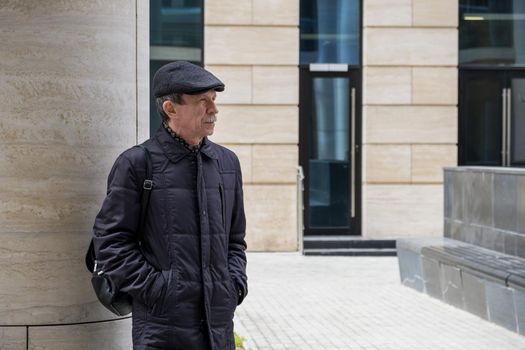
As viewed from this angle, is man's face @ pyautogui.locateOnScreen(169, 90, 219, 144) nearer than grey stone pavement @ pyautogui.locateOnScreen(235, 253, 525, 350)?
Answer: Yes

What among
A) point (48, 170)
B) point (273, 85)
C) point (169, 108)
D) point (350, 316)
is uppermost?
point (273, 85)

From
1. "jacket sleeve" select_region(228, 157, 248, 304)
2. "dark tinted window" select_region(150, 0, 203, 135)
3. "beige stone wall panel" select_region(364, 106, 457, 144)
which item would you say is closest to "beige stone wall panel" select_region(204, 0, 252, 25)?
"dark tinted window" select_region(150, 0, 203, 135)

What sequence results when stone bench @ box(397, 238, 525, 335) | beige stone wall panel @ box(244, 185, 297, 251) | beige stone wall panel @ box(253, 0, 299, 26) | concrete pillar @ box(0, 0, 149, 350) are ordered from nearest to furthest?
concrete pillar @ box(0, 0, 149, 350) → stone bench @ box(397, 238, 525, 335) → beige stone wall panel @ box(244, 185, 297, 251) → beige stone wall panel @ box(253, 0, 299, 26)

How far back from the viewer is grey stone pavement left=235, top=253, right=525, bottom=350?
886cm

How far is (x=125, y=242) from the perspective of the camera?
393 cm

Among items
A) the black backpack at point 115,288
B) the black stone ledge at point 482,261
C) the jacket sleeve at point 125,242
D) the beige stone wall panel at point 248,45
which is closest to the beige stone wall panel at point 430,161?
the beige stone wall panel at point 248,45

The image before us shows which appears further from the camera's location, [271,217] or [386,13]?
[386,13]

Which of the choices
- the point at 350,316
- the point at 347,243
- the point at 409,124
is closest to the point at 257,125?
the point at 347,243

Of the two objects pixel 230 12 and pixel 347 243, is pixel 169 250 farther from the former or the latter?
pixel 230 12

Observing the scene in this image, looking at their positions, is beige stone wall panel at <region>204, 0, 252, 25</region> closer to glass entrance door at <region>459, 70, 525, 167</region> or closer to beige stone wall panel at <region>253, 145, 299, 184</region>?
beige stone wall panel at <region>253, 145, 299, 184</region>

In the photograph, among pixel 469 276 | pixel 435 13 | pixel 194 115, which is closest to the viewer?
pixel 194 115

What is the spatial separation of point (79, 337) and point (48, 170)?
755 mm

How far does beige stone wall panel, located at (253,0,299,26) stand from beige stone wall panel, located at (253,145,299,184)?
6.44ft

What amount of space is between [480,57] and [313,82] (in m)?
2.78
